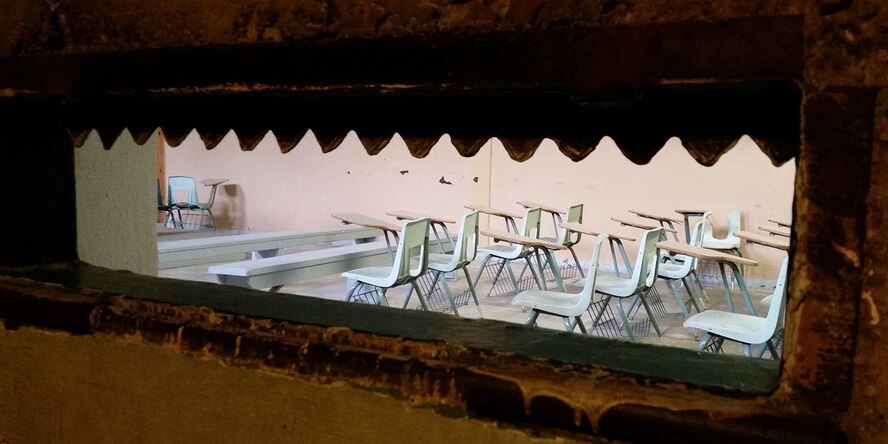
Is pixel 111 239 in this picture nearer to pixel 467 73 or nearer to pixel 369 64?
pixel 369 64

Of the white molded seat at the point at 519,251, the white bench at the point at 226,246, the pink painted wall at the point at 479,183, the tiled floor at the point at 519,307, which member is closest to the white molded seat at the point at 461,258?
the tiled floor at the point at 519,307

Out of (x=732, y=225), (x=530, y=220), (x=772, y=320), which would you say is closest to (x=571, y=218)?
(x=530, y=220)

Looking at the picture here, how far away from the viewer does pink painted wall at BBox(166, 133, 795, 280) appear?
7.52 meters

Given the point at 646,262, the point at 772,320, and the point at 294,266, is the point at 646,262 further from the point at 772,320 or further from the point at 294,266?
the point at 294,266

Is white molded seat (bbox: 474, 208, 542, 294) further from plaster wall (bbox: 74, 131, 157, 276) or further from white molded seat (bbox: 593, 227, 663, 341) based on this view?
plaster wall (bbox: 74, 131, 157, 276)

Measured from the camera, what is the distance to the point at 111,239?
6.90 ft

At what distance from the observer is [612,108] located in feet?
3.23

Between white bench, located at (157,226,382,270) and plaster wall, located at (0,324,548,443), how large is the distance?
3.89 metres

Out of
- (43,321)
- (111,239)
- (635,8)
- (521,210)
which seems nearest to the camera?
(635,8)

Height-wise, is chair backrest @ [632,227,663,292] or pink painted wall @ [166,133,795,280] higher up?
pink painted wall @ [166,133,795,280]

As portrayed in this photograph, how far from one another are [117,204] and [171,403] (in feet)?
3.51

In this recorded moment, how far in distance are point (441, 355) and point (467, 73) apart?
16.0 inches

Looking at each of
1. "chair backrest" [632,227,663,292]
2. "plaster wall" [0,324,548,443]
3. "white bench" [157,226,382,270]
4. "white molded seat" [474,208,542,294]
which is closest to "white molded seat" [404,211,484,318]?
"white molded seat" [474,208,542,294]

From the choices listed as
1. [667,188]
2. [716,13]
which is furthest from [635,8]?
[667,188]
